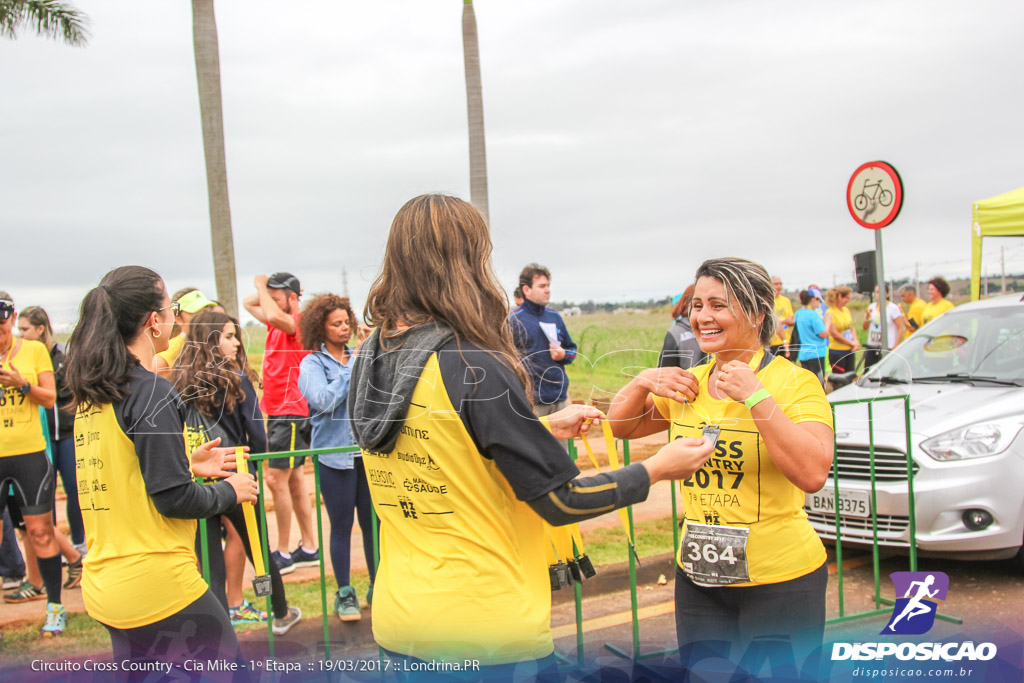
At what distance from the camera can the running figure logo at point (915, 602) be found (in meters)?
4.07

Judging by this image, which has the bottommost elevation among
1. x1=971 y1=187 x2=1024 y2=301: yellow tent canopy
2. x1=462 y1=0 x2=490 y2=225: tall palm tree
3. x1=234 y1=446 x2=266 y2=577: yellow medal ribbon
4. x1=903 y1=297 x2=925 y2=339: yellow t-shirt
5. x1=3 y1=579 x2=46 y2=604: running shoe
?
x1=3 y1=579 x2=46 y2=604: running shoe

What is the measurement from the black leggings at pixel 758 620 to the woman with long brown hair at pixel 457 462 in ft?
3.24

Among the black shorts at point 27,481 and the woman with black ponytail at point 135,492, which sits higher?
the woman with black ponytail at point 135,492

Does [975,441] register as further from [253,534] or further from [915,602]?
[253,534]

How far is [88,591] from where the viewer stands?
9.07 ft

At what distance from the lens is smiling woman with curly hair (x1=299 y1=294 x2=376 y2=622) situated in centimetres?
502

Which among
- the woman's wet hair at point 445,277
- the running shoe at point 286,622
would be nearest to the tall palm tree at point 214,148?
the running shoe at point 286,622

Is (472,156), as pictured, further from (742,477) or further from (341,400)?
(742,477)

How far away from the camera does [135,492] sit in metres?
2.70

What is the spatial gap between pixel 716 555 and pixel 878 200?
18.6 feet

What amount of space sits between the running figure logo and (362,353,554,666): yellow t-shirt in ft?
9.43

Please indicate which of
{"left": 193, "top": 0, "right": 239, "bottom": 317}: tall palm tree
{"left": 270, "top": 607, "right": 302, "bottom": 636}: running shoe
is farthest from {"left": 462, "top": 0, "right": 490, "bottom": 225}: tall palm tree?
{"left": 270, "top": 607, "right": 302, "bottom": 636}: running shoe

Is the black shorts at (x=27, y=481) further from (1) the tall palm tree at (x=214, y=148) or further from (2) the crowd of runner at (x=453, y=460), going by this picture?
(1) the tall palm tree at (x=214, y=148)

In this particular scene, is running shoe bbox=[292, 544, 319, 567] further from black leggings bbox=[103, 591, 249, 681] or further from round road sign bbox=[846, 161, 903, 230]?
round road sign bbox=[846, 161, 903, 230]
